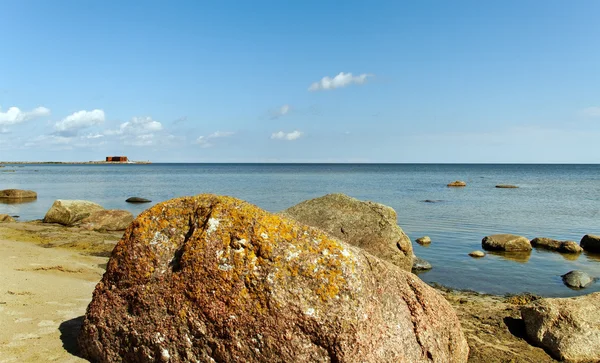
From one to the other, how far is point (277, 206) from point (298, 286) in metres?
29.8

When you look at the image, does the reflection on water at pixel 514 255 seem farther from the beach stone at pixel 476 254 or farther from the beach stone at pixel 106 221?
the beach stone at pixel 106 221

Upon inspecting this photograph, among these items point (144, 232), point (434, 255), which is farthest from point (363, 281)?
point (434, 255)

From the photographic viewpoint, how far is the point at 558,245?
18156 millimetres

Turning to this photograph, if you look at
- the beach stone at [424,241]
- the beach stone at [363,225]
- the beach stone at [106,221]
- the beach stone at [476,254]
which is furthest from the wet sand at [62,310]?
the beach stone at [424,241]

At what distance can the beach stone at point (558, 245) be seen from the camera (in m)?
17.7

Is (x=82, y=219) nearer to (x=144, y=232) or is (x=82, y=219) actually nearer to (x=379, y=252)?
(x=379, y=252)

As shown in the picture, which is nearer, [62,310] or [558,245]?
[62,310]

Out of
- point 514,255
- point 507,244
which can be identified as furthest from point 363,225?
point 507,244

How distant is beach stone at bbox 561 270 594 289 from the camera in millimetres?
13094

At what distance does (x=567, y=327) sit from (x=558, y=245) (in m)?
12.4

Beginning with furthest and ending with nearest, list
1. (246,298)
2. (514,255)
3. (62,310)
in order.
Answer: (514,255), (62,310), (246,298)

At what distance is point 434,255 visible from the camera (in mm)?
16703

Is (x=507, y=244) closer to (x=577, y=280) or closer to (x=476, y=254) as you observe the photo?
(x=476, y=254)

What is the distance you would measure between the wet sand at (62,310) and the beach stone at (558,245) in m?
7.66
